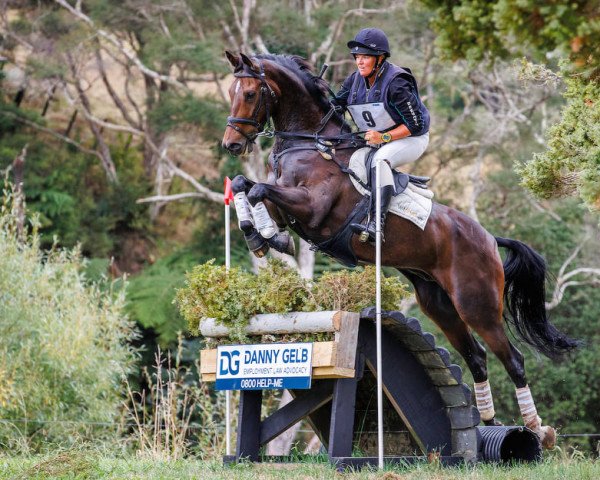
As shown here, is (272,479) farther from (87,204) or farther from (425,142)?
(87,204)

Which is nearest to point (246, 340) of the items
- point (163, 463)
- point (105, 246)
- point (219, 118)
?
point (163, 463)

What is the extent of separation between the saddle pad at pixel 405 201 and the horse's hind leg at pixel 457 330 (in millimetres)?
780

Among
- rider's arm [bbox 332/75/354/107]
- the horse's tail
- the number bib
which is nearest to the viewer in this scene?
the number bib

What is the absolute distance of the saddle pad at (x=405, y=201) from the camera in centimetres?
677

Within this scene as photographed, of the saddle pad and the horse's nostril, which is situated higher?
the horse's nostril

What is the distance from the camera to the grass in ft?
19.0

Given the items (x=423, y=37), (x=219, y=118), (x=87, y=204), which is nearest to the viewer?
(x=219, y=118)

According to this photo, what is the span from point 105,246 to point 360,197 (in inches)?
673

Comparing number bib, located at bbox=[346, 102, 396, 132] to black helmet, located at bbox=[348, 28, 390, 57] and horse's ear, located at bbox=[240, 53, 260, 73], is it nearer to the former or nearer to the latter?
black helmet, located at bbox=[348, 28, 390, 57]

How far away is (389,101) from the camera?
677 cm

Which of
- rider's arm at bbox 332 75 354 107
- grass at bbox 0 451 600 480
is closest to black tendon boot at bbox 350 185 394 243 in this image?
rider's arm at bbox 332 75 354 107

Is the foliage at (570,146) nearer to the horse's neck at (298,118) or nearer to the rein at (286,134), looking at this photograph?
the rein at (286,134)

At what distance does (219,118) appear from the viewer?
66.9 feet

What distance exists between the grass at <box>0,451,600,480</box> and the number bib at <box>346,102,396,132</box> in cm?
230
